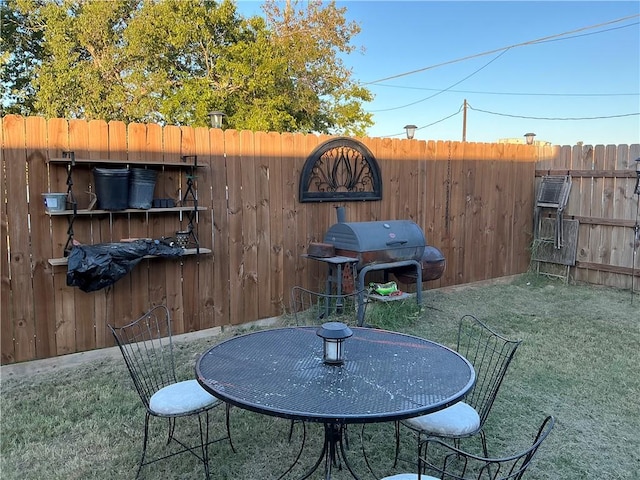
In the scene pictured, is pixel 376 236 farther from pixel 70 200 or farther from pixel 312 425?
pixel 70 200

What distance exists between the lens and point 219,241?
4172mm

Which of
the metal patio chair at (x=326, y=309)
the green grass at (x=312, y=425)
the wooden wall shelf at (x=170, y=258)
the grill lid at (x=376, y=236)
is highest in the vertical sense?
the grill lid at (x=376, y=236)

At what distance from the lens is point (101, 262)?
3238 mm

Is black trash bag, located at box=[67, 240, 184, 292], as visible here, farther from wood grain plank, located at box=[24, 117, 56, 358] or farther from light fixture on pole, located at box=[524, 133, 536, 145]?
light fixture on pole, located at box=[524, 133, 536, 145]

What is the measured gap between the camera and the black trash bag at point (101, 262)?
3189 mm

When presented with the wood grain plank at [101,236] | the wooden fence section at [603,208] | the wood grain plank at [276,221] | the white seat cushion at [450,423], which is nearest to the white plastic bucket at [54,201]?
the wood grain plank at [101,236]

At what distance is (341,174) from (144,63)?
8.57 metres

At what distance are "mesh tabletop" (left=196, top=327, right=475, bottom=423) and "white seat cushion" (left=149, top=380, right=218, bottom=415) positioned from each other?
234 mm

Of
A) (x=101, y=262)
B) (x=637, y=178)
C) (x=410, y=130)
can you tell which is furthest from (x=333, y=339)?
(x=637, y=178)

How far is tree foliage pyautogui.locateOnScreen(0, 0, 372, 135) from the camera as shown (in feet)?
35.7

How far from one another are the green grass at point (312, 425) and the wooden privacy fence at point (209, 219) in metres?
0.38

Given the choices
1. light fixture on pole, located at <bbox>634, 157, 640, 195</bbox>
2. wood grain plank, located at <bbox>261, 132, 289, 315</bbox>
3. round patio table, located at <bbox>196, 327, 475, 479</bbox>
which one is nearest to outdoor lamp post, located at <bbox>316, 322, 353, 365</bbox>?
round patio table, located at <bbox>196, 327, 475, 479</bbox>

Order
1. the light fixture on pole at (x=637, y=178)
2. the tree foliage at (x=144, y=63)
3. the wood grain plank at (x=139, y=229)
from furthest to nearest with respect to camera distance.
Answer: the tree foliage at (x=144, y=63), the light fixture on pole at (x=637, y=178), the wood grain plank at (x=139, y=229)

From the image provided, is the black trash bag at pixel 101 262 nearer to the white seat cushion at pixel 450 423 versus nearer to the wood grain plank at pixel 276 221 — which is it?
the wood grain plank at pixel 276 221
